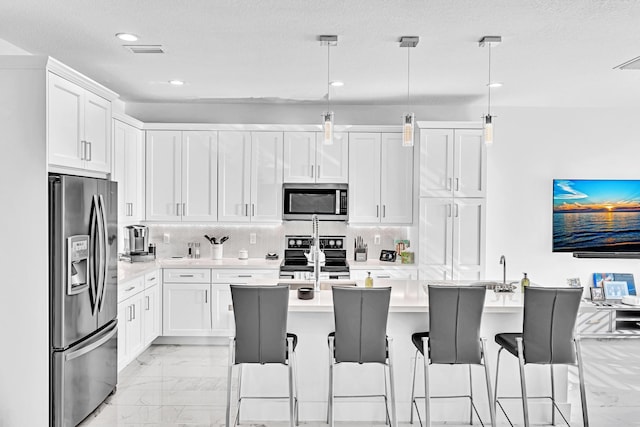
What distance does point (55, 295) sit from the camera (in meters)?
3.18

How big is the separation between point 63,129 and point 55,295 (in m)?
1.01

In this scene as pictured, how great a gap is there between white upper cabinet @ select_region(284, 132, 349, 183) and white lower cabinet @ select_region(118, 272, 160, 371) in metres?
1.84

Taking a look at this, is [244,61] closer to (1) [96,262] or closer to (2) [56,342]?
(1) [96,262]

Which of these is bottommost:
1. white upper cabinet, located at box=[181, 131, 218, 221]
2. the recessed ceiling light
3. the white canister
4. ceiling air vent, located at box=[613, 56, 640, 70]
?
the white canister

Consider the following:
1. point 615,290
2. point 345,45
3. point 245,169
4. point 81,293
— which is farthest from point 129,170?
point 615,290

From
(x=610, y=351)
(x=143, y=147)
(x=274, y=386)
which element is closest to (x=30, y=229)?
(x=274, y=386)

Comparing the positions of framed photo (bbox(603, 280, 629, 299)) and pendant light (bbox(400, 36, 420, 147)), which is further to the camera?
framed photo (bbox(603, 280, 629, 299))

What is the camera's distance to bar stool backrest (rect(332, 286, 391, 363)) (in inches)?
123

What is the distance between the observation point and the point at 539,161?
239 inches

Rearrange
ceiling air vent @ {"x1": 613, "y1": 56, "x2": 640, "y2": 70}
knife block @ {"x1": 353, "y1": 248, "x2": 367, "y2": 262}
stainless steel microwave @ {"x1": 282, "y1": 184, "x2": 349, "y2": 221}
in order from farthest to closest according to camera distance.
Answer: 1. knife block @ {"x1": 353, "y1": 248, "x2": 367, "y2": 262}
2. stainless steel microwave @ {"x1": 282, "y1": 184, "x2": 349, "y2": 221}
3. ceiling air vent @ {"x1": 613, "y1": 56, "x2": 640, "y2": 70}

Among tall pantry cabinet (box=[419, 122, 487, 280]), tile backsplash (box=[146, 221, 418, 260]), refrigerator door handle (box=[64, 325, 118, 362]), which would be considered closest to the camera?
refrigerator door handle (box=[64, 325, 118, 362])

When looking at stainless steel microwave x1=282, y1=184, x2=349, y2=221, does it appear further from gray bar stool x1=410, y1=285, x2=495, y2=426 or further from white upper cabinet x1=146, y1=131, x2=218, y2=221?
gray bar stool x1=410, y1=285, x2=495, y2=426

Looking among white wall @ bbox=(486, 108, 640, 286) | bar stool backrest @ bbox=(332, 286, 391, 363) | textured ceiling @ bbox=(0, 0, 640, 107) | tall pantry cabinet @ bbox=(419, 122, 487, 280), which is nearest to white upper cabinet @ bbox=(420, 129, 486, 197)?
tall pantry cabinet @ bbox=(419, 122, 487, 280)

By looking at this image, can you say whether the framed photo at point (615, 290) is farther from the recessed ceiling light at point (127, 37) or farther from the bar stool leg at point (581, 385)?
the recessed ceiling light at point (127, 37)
